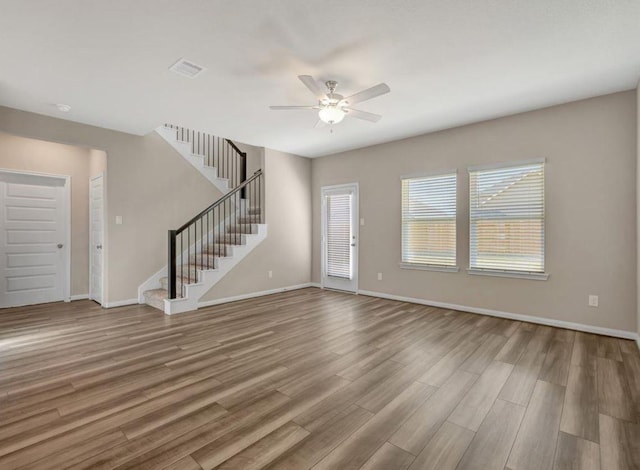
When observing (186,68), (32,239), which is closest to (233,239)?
(32,239)

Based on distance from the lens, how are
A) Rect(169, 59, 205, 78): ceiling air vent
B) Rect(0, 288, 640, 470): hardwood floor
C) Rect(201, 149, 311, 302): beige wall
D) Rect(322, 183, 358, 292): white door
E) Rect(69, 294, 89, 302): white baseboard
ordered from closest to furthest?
Rect(0, 288, 640, 470): hardwood floor
Rect(169, 59, 205, 78): ceiling air vent
Rect(69, 294, 89, 302): white baseboard
Rect(201, 149, 311, 302): beige wall
Rect(322, 183, 358, 292): white door

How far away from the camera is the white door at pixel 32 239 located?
5.22m

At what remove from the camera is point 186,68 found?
10.3 feet

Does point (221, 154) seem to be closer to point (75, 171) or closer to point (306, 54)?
point (75, 171)

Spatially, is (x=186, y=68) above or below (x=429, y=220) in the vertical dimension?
above

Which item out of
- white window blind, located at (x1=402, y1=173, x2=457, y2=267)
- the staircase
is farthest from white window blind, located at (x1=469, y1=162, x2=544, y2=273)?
the staircase

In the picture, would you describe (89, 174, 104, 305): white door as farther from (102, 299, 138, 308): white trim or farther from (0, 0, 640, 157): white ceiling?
(0, 0, 640, 157): white ceiling

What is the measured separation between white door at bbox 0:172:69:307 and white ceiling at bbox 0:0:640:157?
190cm

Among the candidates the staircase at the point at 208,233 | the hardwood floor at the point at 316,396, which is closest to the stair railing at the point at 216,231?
the staircase at the point at 208,233

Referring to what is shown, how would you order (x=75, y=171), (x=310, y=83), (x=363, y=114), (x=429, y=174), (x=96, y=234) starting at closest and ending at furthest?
(x=310, y=83)
(x=363, y=114)
(x=429, y=174)
(x=96, y=234)
(x=75, y=171)

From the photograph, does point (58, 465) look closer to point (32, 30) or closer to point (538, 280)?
point (32, 30)

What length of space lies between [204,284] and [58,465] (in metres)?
3.55

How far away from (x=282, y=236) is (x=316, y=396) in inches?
168

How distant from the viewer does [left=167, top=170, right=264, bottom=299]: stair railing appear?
5602 mm
